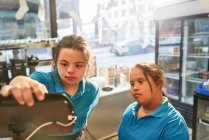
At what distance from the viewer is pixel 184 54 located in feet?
11.5

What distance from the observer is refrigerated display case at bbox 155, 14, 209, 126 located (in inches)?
129

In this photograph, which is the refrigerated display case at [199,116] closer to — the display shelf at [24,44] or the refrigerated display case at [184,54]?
the refrigerated display case at [184,54]

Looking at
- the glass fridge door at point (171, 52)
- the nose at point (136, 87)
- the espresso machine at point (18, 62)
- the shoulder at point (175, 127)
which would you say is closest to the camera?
the shoulder at point (175, 127)

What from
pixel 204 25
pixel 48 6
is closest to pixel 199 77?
pixel 204 25

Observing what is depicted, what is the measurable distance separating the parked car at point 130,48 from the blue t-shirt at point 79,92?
2.29m

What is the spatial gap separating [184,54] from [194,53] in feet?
0.50

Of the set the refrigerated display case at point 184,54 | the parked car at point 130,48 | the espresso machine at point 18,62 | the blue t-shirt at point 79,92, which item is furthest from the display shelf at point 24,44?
the refrigerated display case at point 184,54

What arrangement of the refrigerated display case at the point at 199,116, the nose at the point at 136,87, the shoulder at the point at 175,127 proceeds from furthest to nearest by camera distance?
the refrigerated display case at the point at 199,116 < the nose at the point at 136,87 < the shoulder at the point at 175,127

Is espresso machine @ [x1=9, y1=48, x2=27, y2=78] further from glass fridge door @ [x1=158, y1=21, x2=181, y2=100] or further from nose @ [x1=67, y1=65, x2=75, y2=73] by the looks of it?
glass fridge door @ [x1=158, y1=21, x2=181, y2=100]

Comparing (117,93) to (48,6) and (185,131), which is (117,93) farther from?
(185,131)

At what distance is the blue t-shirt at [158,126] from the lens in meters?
1.08

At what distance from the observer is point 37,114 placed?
0.45m

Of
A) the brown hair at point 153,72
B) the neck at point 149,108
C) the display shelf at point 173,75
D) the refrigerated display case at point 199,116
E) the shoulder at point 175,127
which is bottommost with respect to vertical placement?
the refrigerated display case at point 199,116

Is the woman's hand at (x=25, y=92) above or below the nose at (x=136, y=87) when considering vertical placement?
above
